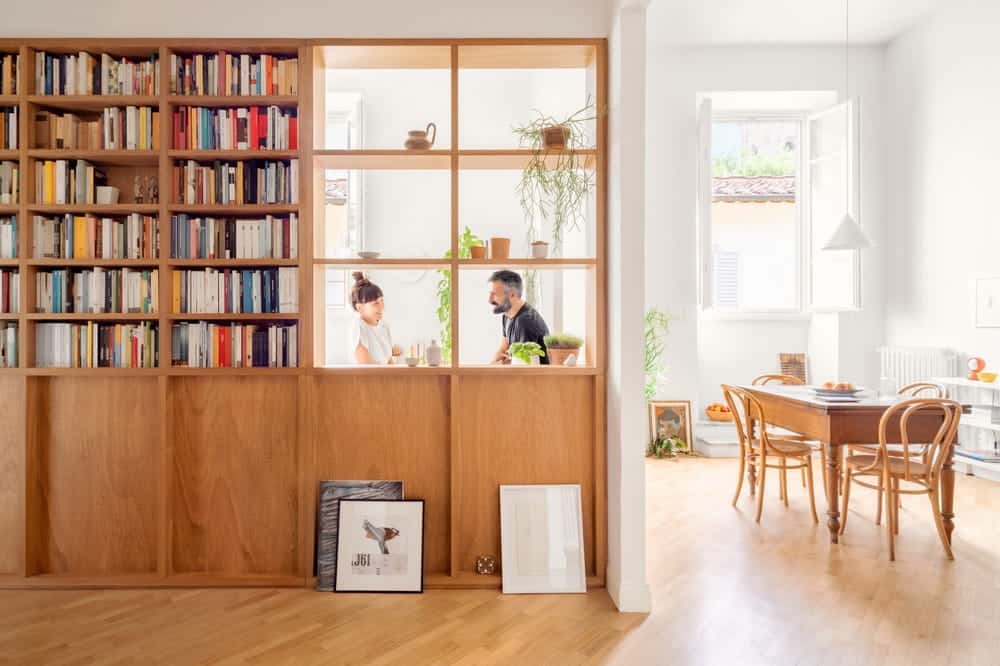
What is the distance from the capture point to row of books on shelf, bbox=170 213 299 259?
11.3 feet

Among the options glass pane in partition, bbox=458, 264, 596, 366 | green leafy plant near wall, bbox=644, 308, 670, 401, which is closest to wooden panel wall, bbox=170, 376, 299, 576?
glass pane in partition, bbox=458, 264, 596, 366

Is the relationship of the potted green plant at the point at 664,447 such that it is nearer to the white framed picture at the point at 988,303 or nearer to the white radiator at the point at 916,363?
the white radiator at the point at 916,363

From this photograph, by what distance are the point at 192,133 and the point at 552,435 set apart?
8.38 feet

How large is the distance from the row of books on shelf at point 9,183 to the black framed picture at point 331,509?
90.1 inches

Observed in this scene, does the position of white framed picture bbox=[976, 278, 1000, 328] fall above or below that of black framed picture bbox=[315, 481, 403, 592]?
above

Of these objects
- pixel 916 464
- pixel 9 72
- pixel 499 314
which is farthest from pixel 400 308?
pixel 916 464

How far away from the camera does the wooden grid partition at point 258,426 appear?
342 cm

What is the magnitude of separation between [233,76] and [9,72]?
1.20 meters

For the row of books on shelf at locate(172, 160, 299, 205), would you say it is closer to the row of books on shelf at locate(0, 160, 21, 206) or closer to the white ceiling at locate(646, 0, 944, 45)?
the row of books on shelf at locate(0, 160, 21, 206)

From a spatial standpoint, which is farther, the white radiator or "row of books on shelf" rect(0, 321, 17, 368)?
Result: the white radiator

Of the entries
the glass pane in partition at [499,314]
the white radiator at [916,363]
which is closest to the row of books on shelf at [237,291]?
the glass pane in partition at [499,314]

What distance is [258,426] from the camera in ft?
11.4

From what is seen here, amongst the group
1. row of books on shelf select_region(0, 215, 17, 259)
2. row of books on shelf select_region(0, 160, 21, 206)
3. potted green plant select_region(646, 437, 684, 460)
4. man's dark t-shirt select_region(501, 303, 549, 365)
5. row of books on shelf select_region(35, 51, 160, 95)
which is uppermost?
row of books on shelf select_region(35, 51, 160, 95)

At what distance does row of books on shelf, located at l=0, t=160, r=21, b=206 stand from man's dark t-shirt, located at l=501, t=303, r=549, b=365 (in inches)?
110
